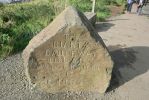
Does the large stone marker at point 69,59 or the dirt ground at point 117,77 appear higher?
the large stone marker at point 69,59

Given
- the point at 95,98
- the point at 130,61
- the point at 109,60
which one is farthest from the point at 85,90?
the point at 130,61

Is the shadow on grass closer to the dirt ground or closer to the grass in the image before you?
the dirt ground

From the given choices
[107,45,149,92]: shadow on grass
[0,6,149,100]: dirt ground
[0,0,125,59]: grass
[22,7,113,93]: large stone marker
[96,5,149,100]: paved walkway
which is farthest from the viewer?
[0,0,125,59]: grass

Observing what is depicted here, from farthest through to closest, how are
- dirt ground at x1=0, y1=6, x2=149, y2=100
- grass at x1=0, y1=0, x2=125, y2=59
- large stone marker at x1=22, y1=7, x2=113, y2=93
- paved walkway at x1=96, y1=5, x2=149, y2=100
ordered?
grass at x1=0, y1=0, x2=125, y2=59
paved walkway at x1=96, y1=5, x2=149, y2=100
dirt ground at x1=0, y1=6, x2=149, y2=100
large stone marker at x1=22, y1=7, x2=113, y2=93

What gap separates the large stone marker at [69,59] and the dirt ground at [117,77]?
0.22 m

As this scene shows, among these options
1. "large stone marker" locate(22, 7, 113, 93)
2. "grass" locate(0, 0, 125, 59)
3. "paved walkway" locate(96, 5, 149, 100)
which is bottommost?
"paved walkway" locate(96, 5, 149, 100)

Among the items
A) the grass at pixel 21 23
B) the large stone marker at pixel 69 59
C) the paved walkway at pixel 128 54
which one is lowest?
the paved walkway at pixel 128 54

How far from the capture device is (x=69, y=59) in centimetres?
683

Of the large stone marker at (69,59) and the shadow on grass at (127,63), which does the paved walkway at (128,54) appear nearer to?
the shadow on grass at (127,63)

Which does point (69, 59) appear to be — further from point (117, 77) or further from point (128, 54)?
point (128, 54)

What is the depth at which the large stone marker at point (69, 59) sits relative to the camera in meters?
6.60

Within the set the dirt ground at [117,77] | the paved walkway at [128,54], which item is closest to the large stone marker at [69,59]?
the dirt ground at [117,77]

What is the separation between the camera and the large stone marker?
6.60 m

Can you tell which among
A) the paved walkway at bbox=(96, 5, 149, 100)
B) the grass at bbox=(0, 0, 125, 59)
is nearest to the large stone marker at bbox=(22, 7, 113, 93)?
the paved walkway at bbox=(96, 5, 149, 100)
